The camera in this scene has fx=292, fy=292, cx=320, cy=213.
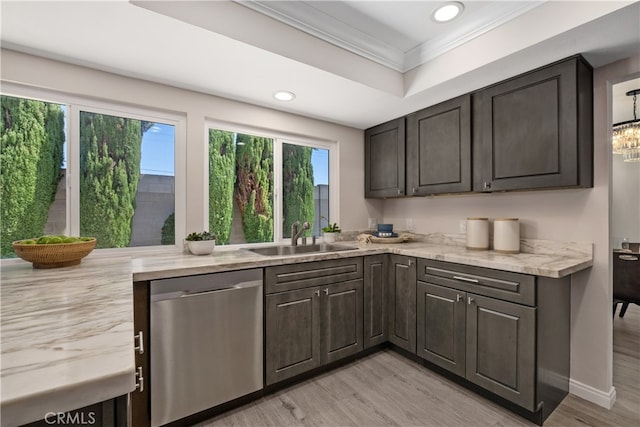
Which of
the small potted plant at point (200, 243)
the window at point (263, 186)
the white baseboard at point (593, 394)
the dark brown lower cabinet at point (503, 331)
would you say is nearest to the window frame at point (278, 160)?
the window at point (263, 186)

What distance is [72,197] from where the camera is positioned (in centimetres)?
195

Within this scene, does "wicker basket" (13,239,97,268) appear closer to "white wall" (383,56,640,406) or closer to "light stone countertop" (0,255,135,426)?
"light stone countertop" (0,255,135,426)

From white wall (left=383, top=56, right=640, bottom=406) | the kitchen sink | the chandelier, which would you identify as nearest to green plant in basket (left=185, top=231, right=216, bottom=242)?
the kitchen sink

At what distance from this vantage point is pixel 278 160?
9.37 feet

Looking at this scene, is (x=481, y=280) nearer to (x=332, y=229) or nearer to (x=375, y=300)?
(x=375, y=300)

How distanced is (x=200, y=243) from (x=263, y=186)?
88 cm

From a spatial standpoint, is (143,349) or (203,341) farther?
(203,341)

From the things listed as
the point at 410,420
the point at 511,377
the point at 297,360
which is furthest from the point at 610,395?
the point at 297,360

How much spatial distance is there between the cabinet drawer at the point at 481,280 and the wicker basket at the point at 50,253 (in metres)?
2.26

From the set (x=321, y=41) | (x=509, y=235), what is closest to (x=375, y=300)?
(x=509, y=235)

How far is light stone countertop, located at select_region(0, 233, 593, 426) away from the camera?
506mm

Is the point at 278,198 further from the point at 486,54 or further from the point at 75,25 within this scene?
the point at 486,54

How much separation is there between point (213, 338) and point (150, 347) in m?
0.33

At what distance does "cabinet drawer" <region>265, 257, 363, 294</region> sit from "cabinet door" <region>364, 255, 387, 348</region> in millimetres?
113
